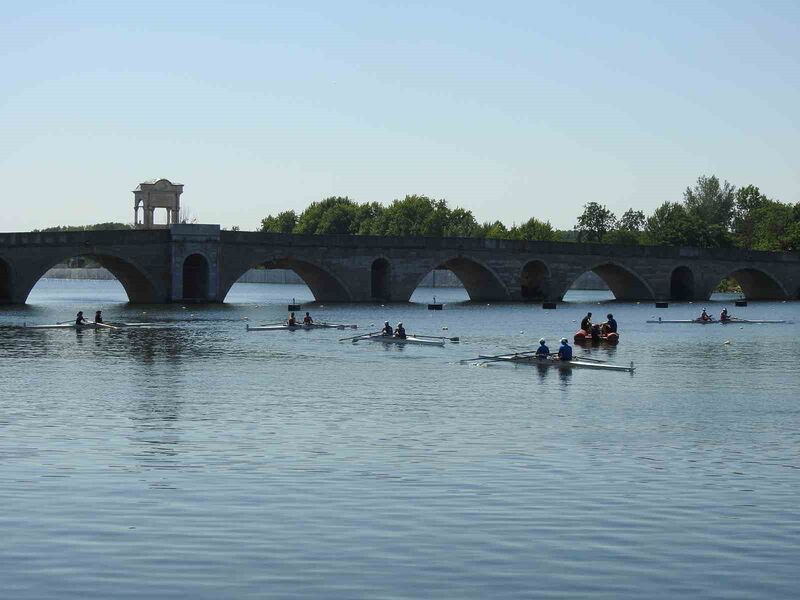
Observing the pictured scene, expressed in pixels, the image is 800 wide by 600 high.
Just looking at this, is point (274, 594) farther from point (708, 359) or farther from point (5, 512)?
point (708, 359)

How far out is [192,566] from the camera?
58.7 ft

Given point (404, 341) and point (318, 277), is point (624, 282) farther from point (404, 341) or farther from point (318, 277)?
point (404, 341)

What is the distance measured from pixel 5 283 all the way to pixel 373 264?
36.8 m

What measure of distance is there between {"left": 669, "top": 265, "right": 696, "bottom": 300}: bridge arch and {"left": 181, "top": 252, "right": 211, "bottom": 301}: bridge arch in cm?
5762

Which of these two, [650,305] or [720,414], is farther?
[650,305]

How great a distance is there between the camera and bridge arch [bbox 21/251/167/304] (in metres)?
103

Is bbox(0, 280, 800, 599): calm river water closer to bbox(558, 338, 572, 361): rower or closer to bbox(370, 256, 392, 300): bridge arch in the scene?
bbox(558, 338, 572, 361): rower

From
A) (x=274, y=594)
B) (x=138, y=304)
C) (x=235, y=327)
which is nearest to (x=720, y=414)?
(x=274, y=594)

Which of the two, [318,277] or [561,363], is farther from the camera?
[318,277]

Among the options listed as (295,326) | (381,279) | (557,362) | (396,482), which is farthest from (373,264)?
(396,482)

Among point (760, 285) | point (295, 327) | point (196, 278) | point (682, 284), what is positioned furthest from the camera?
point (760, 285)

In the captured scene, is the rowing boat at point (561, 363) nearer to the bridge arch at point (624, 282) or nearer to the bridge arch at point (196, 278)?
the bridge arch at point (196, 278)

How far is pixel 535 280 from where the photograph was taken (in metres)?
138

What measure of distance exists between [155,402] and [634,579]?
24466 mm
